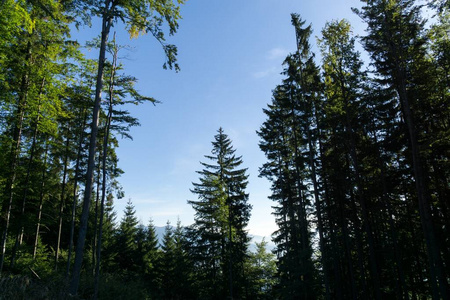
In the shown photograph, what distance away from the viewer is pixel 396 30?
42.2ft

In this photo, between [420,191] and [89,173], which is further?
[420,191]

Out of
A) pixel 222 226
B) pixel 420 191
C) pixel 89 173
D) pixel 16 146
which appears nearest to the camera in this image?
pixel 89 173

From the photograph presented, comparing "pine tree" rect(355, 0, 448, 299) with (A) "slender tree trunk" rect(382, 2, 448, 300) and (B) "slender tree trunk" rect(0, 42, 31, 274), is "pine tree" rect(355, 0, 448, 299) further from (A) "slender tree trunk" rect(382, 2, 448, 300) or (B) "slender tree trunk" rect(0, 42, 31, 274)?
(B) "slender tree trunk" rect(0, 42, 31, 274)

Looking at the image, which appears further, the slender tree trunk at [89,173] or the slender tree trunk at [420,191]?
the slender tree trunk at [420,191]

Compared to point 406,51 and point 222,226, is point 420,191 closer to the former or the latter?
point 406,51

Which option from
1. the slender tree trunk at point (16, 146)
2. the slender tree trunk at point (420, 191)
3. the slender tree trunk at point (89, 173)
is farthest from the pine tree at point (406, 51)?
the slender tree trunk at point (16, 146)

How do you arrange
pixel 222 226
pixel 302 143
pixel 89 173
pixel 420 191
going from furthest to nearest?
pixel 222 226 → pixel 302 143 → pixel 420 191 → pixel 89 173

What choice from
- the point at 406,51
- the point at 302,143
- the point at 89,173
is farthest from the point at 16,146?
the point at 406,51

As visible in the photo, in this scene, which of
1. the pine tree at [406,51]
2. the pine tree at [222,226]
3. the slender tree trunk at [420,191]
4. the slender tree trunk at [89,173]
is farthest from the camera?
the pine tree at [222,226]

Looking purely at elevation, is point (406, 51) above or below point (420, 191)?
above

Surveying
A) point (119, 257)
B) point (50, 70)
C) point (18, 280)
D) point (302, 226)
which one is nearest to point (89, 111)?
point (50, 70)

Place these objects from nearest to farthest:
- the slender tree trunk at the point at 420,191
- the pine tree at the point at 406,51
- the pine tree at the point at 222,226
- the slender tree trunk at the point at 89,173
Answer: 1. the slender tree trunk at the point at 89,173
2. the slender tree trunk at the point at 420,191
3. the pine tree at the point at 406,51
4. the pine tree at the point at 222,226

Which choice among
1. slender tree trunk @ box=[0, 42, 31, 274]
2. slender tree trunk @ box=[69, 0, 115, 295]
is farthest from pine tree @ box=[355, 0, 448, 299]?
slender tree trunk @ box=[0, 42, 31, 274]

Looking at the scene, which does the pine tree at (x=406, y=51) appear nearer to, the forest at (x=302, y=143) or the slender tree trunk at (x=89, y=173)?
the forest at (x=302, y=143)
